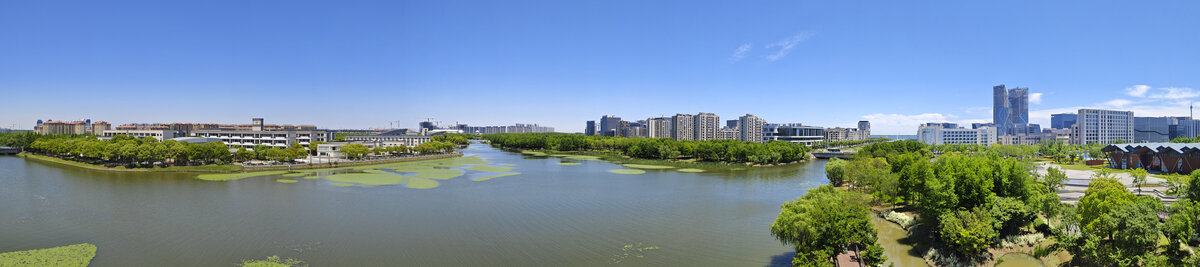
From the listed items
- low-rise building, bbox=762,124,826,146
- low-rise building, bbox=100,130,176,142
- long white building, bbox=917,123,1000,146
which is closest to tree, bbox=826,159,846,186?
low-rise building, bbox=762,124,826,146

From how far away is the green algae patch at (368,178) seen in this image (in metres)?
34.0

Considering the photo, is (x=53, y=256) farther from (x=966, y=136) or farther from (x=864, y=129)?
(x=864, y=129)

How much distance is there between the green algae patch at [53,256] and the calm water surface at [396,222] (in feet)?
1.39

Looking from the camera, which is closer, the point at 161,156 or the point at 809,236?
the point at 809,236

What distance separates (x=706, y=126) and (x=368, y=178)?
312 feet

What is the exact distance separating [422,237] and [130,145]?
43.2 metres

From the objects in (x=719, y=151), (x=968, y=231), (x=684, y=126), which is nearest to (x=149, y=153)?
(x=719, y=151)

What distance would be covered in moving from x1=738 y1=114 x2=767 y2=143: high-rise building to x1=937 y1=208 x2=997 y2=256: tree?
10215cm

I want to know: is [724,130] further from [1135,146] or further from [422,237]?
[422,237]

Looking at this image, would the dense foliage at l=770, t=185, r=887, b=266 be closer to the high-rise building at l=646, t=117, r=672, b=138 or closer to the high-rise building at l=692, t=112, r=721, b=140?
the high-rise building at l=692, t=112, r=721, b=140

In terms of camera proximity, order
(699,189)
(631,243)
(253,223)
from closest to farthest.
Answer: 1. (631,243)
2. (253,223)
3. (699,189)

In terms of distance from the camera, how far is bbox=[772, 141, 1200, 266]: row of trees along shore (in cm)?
1170

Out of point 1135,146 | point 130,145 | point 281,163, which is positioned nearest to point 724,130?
point 1135,146

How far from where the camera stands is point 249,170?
41.8m
